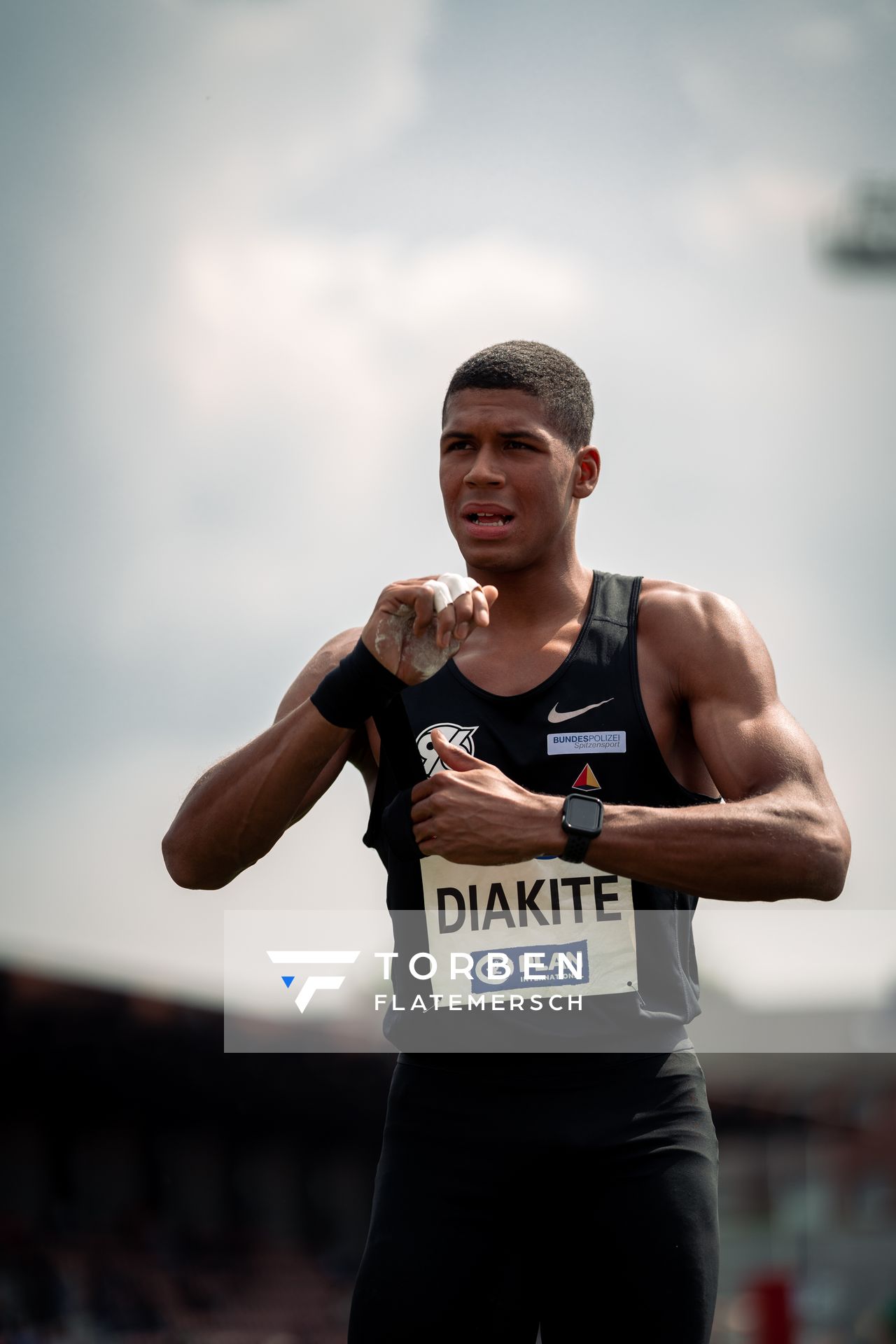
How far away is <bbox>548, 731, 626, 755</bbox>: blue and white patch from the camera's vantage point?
10.2 feet

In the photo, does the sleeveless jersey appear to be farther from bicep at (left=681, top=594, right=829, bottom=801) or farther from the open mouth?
the open mouth

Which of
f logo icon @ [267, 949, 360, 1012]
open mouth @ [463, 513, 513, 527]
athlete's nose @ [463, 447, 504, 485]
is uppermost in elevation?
athlete's nose @ [463, 447, 504, 485]

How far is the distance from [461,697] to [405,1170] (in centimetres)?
111

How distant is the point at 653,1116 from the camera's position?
2928 millimetres

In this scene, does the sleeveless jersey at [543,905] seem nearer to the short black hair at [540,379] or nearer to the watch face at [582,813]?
the watch face at [582,813]

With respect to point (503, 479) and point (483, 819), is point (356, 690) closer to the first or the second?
point (483, 819)

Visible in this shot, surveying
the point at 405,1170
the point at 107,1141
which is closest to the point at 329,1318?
the point at 107,1141

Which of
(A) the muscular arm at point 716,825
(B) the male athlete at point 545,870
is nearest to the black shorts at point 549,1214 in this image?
(B) the male athlete at point 545,870

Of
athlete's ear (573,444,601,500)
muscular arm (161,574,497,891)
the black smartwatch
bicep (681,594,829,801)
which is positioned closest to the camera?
the black smartwatch

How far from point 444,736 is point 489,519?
1.91 ft

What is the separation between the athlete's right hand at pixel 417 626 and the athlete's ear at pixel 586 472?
2.61 ft

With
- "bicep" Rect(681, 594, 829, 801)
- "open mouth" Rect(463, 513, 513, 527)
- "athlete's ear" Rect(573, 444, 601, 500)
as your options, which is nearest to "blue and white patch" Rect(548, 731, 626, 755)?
"bicep" Rect(681, 594, 829, 801)

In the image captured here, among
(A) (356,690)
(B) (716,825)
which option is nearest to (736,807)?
(B) (716,825)

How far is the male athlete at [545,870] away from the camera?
111 inches
